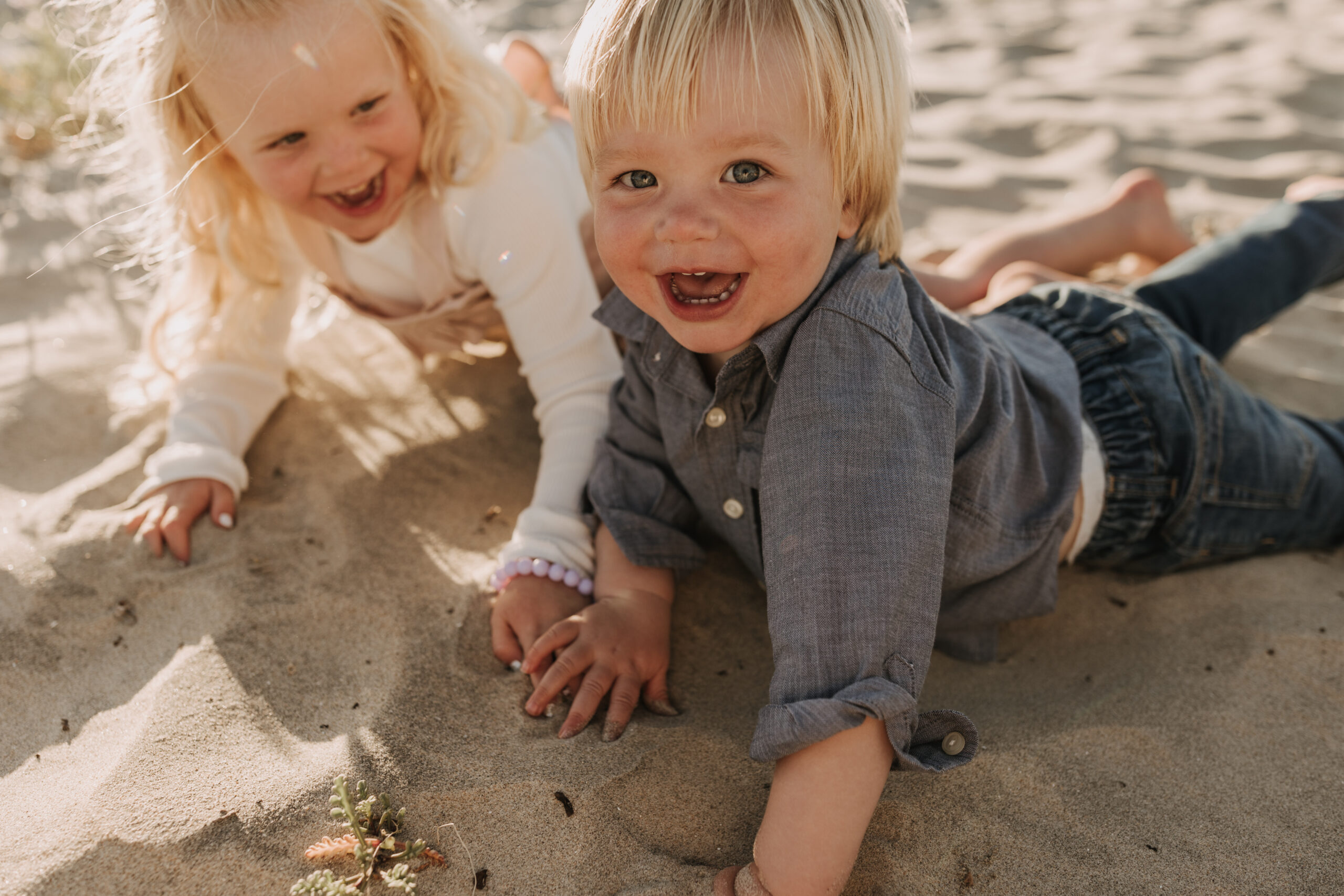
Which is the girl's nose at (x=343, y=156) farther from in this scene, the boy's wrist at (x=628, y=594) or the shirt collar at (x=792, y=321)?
the boy's wrist at (x=628, y=594)

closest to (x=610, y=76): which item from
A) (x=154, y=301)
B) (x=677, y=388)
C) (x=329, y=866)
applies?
(x=677, y=388)

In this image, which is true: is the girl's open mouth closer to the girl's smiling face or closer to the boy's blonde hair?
the boy's blonde hair

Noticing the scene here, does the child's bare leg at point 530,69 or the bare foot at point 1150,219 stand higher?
the child's bare leg at point 530,69

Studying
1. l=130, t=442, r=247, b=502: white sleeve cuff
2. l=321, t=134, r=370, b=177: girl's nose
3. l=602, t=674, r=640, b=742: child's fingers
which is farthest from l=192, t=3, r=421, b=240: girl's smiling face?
l=602, t=674, r=640, b=742: child's fingers

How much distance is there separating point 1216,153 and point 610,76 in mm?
3530

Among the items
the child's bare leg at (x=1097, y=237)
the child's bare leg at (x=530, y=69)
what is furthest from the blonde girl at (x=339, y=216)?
the child's bare leg at (x=1097, y=237)

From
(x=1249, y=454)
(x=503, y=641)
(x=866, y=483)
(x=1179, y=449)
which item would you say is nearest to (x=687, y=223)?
(x=866, y=483)

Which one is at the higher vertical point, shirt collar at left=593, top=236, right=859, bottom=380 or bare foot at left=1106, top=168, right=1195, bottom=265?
shirt collar at left=593, top=236, right=859, bottom=380

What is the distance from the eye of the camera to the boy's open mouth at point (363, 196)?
2447mm

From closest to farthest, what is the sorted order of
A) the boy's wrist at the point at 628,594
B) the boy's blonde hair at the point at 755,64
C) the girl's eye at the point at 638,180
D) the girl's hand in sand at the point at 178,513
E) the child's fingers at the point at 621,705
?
the boy's blonde hair at the point at 755,64, the girl's eye at the point at 638,180, the child's fingers at the point at 621,705, the boy's wrist at the point at 628,594, the girl's hand in sand at the point at 178,513

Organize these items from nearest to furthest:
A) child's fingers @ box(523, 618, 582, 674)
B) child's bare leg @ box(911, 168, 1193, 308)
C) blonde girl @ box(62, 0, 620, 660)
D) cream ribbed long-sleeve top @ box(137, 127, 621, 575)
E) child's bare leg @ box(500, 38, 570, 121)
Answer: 1. child's fingers @ box(523, 618, 582, 674)
2. blonde girl @ box(62, 0, 620, 660)
3. cream ribbed long-sleeve top @ box(137, 127, 621, 575)
4. child's bare leg @ box(911, 168, 1193, 308)
5. child's bare leg @ box(500, 38, 570, 121)

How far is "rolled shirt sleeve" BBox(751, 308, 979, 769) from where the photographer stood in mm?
1477

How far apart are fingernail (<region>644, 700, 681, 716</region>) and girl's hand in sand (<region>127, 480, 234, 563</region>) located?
1170 millimetres

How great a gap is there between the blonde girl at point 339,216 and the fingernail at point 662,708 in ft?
0.97
